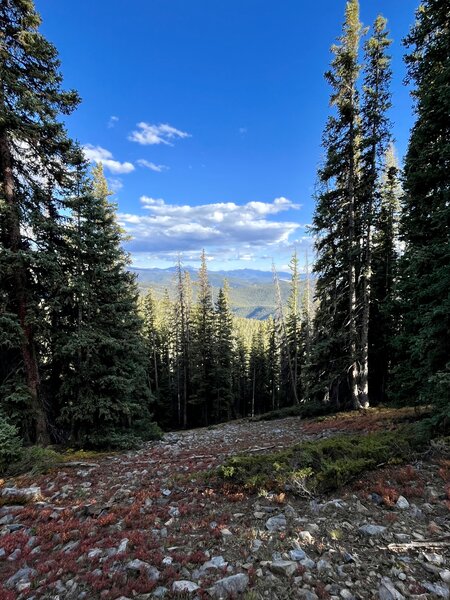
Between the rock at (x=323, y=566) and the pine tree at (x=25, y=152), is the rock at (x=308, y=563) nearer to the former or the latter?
the rock at (x=323, y=566)

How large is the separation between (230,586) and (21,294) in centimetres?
1057

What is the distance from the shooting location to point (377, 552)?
12.7ft

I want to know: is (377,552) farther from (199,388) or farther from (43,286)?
(199,388)

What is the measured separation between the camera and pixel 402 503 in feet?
16.1

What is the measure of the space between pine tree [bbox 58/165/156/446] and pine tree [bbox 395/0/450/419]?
990 centimetres

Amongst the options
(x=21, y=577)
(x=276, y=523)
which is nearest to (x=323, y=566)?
(x=276, y=523)

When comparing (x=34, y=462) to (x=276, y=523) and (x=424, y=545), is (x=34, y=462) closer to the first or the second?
(x=276, y=523)

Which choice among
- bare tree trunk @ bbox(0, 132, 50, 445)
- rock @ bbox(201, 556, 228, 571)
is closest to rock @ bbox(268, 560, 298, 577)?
rock @ bbox(201, 556, 228, 571)

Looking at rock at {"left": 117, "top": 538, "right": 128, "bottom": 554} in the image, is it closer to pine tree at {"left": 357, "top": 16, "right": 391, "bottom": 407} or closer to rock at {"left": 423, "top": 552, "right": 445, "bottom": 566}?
rock at {"left": 423, "top": 552, "right": 445, "bottom": 566}

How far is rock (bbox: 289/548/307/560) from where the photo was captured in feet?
12.6

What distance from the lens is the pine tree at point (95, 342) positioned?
1163cm

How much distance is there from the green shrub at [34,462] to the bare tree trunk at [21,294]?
188 cm

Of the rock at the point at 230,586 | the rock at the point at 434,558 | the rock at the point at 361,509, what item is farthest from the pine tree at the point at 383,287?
the rock at the point at 230,586

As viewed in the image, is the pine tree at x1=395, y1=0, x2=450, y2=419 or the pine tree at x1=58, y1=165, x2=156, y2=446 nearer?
the pine tree at x1=395, y1=0, x2=450, y2=419
